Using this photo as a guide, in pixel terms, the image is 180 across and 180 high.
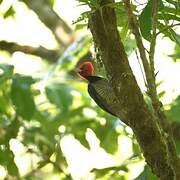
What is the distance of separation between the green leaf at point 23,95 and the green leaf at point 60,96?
123 millimetres

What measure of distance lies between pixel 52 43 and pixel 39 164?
6.45 ft

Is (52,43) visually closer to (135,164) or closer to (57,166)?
(57,166)

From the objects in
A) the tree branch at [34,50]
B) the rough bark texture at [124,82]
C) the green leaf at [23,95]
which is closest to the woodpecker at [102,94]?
the rough bark texture at [124,82]

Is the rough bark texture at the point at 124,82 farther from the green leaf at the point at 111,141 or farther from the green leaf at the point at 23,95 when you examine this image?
the green leaf at the point at 111,141

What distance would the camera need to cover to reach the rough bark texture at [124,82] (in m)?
1.31

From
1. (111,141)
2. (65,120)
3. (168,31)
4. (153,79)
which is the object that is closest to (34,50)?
(65,120)

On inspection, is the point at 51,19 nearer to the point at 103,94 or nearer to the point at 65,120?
the point at 65,120

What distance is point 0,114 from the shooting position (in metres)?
2.54

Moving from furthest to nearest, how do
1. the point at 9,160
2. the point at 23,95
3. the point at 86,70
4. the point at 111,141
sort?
the point at 111,141 < the point at 9,160 < the point at 23,95 < the point at 86,70

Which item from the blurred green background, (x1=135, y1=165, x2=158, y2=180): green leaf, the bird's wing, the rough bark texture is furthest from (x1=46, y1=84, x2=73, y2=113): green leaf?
the rough bark texture

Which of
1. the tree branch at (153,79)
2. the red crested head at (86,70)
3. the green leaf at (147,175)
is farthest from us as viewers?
the red crested head at (86,70)

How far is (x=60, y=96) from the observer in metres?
2.34

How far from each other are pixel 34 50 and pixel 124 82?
7.92 feet

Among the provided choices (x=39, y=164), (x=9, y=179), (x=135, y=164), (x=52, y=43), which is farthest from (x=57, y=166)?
(x=52, y=43)
